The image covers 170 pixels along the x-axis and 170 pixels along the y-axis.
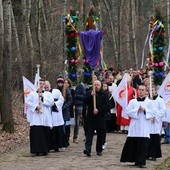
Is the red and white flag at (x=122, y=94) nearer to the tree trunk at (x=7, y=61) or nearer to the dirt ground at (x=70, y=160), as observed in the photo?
the dirt ground at (x=70, y=160)

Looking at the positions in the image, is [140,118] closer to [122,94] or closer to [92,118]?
[92,118]

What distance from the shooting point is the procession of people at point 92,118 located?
1466cm

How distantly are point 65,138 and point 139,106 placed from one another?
4039mm

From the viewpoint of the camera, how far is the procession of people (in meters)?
14.7

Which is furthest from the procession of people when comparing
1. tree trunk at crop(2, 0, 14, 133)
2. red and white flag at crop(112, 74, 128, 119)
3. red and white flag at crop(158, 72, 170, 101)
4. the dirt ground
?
tree trunk at crop(2, 0, 14, 133)

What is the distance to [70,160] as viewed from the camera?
51.7 ft

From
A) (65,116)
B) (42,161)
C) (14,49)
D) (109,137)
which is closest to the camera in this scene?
(42,161)

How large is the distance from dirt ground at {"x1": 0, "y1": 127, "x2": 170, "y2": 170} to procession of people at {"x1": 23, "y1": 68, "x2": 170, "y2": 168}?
0.25 m

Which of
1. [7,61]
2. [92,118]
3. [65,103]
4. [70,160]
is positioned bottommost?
[70,160]

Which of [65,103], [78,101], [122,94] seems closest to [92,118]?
[122,94]

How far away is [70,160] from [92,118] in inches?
50.8

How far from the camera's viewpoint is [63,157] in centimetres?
1633

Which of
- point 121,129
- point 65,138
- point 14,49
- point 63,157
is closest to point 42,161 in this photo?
point 63,157

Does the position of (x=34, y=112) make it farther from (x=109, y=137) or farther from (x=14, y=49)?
(x=14, y=49)
